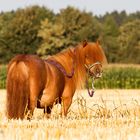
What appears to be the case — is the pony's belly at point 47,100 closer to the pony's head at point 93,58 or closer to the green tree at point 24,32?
the pony's head at point 93,58

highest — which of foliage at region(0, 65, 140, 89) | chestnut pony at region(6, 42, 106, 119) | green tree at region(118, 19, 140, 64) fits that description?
green tree at region(118, 19, 140, 64)

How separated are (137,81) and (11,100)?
3431 centimetres

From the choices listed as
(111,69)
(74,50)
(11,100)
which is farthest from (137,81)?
(11,100)

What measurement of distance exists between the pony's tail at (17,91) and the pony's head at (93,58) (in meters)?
2.69

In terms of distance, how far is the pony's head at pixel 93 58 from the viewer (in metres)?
13.2

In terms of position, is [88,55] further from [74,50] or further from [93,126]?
[93,126]

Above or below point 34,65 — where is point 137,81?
above

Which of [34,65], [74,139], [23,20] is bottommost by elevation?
[74,139]

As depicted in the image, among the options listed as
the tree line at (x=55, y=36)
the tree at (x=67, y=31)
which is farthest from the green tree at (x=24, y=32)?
the tree at (x=67, y=31)

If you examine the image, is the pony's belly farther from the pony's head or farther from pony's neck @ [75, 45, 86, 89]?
the pony's head

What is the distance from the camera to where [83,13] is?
87750mm

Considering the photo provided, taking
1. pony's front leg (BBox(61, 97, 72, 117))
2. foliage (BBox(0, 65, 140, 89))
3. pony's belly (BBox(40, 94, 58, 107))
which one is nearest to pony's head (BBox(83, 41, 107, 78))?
pony's front leg (BBox(61, 97, 72, 117))

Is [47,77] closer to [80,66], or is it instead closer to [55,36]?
[80,66]

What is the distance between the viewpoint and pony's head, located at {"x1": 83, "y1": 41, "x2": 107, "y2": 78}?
519 inches
